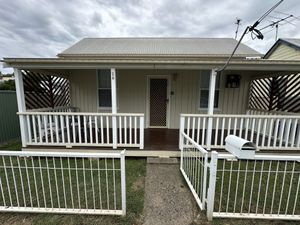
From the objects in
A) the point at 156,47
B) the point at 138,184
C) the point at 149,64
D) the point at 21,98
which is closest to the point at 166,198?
the point at 138,184

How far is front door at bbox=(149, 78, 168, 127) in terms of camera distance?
5.95 meters

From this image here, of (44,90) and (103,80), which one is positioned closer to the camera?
(44,90)

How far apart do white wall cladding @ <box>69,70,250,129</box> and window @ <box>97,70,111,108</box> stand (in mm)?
175

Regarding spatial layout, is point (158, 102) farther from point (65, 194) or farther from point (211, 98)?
point (65, 194)

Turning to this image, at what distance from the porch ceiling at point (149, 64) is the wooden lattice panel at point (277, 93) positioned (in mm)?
1836

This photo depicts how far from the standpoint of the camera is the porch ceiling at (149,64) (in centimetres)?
377

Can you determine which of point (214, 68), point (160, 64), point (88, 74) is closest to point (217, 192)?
point (214, 68)

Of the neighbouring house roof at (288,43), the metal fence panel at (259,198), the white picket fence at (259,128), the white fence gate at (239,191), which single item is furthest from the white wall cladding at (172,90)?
the neighbouring house roof at (288,43)

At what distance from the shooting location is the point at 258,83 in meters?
6.15

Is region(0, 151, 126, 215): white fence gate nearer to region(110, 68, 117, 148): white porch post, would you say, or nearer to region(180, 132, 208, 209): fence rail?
region(110, 68, 117, 148): white porch post

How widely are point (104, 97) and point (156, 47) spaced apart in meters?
3.67

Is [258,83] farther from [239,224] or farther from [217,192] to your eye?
[239,224]

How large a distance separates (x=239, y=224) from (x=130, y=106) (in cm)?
479

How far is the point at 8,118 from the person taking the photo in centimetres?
572
